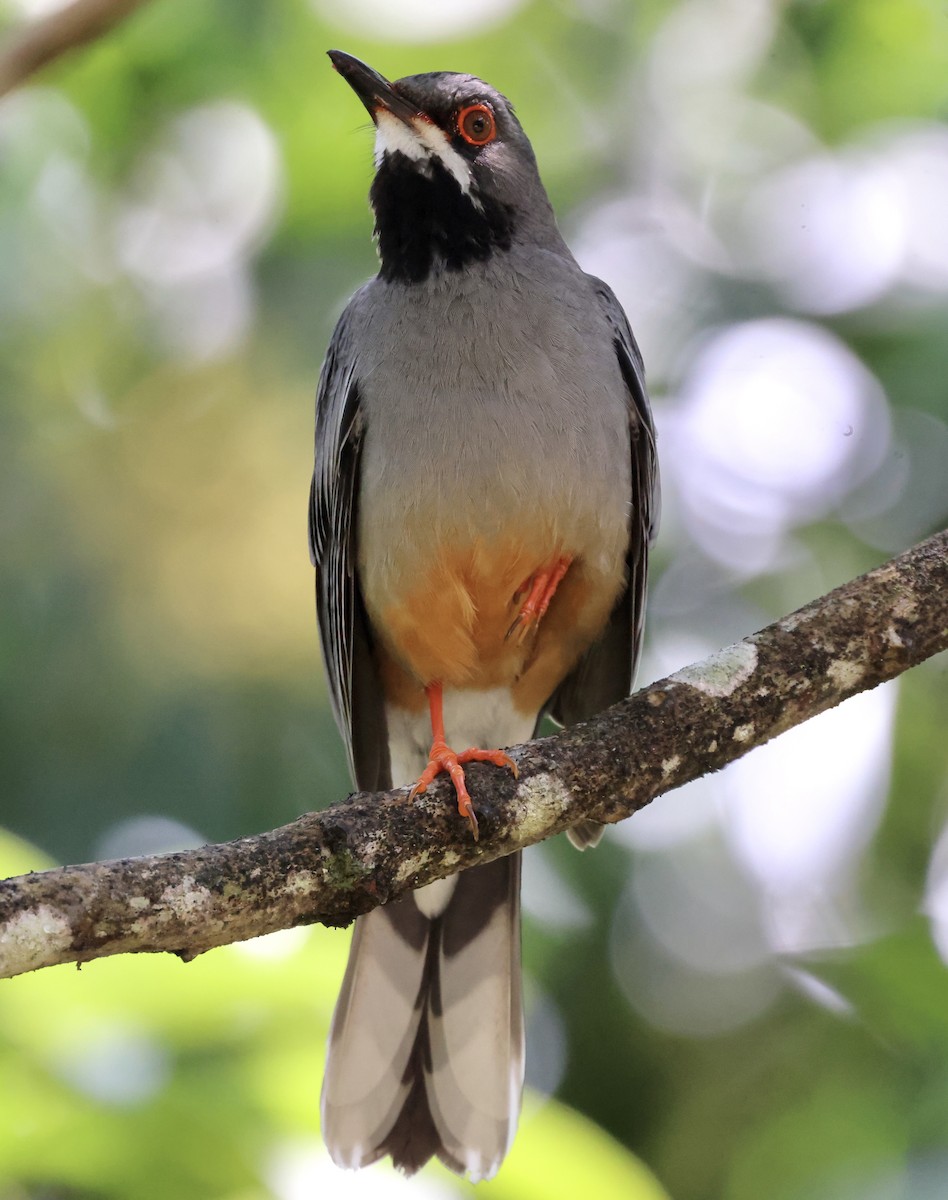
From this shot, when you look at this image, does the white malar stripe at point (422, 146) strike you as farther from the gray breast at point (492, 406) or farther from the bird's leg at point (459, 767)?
the bird's leg at point (459, 767)

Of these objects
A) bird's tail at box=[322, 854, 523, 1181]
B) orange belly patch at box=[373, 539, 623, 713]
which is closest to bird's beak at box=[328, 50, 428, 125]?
orange belly patch at box=[373, 539, 623, 713]

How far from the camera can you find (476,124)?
14.7 ft

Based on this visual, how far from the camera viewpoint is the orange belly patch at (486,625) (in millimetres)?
4086

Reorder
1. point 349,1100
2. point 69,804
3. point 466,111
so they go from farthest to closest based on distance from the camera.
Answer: point 69,804, point 466,111, point 349,1100

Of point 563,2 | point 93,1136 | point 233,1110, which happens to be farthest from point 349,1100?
point 563,2

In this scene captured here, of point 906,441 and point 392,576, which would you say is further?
point 906,441

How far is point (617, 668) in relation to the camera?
15.5 ft

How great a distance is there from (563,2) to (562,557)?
4128 millimetres

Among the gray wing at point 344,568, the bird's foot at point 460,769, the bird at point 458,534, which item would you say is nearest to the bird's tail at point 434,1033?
the bird at point 458,534

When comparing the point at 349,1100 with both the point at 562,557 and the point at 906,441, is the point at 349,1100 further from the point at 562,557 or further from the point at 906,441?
the point at 906,441

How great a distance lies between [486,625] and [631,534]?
0.60m

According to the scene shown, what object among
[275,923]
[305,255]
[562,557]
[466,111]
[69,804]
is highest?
[305,255]

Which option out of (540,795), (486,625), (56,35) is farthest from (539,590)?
(56,35)

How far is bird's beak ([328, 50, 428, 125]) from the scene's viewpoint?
13.9 feet
